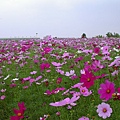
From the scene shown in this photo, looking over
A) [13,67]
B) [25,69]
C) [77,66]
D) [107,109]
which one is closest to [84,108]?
[107,109]

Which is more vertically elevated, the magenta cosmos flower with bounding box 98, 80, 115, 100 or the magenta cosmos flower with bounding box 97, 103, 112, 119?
the magenta cosmos flower with bounding box 98, 80, 115, 100

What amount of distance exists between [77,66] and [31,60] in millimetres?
1916

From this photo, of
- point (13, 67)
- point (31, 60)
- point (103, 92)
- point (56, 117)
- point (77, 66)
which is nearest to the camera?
point (103, 92)

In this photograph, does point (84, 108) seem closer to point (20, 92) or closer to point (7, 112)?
point (7, 112)

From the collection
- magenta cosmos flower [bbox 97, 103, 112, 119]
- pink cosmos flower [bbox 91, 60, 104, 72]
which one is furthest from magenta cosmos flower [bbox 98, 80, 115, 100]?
pink cosmos flower [bbox 91, 60, 104, 72]

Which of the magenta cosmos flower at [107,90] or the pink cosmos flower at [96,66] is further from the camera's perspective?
the pink cosmos flower at [96,66]

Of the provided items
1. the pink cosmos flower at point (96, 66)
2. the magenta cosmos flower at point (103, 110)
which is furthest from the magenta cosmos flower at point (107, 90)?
→ the pink cosmos flower at point (96, 66)

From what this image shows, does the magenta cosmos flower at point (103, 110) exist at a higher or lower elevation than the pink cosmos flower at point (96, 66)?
lower

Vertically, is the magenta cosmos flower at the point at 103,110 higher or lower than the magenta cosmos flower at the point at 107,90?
lower

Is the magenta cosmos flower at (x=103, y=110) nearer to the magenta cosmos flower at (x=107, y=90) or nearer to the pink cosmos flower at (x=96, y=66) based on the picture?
the magenta cosmos flower at (x=107, y=90)

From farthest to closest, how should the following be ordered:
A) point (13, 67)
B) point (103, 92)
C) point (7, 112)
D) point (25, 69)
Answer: point (13, 67), point (25, 69), point (7, 112), point (103, 92)

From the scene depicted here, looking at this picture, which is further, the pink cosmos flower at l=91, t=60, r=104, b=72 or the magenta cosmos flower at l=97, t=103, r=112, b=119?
the pink cosmos flower at l=91, t=60, r=104, b=72

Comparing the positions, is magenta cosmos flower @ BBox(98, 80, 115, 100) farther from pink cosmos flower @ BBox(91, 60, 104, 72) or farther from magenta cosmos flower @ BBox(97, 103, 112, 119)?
pink cosmos flower @ BBox(91, 60, 104, 72)

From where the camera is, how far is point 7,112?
120 inches
